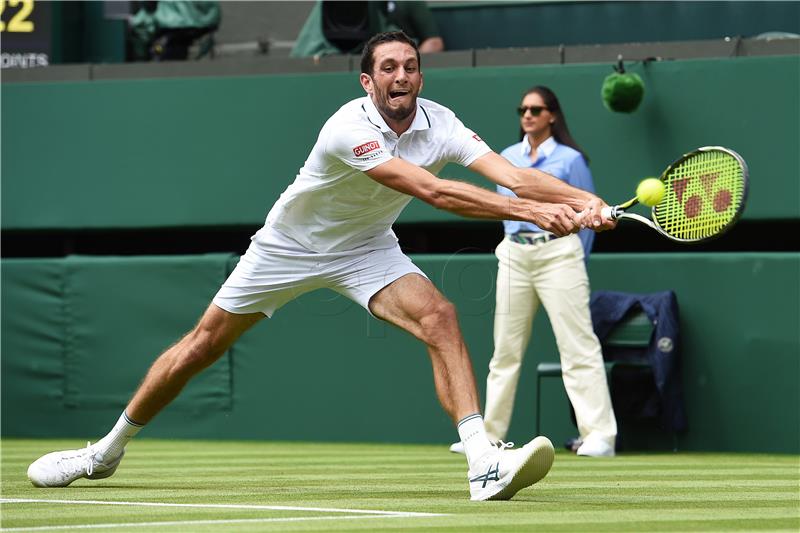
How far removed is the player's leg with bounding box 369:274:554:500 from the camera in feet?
15.6

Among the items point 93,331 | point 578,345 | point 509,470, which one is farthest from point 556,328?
point 93,331

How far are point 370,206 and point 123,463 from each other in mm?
2635

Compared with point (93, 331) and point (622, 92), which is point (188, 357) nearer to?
point (622, 92)

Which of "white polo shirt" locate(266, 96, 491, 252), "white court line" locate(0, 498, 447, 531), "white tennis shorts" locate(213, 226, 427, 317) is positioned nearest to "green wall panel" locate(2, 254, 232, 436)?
"white tennis shorts" locate(213, 226, 427, 317)

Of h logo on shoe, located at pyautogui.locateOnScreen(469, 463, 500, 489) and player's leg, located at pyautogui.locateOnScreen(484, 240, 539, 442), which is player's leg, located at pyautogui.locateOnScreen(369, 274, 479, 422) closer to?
h logo on shoe, located at pyautogui.locateOnScreen(469, 463, 500, 489)

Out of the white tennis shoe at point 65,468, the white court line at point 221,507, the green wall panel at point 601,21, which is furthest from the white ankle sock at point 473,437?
the green wall panel at point 601,21

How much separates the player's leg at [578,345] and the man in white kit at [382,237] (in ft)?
7.81

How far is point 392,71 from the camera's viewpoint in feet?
17.5

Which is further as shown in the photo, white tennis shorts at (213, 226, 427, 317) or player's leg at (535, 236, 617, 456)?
player's leg at (535, 236, 617, 456)

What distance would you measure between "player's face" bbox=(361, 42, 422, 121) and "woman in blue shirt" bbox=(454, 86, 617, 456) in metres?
2.52

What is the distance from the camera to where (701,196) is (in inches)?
202

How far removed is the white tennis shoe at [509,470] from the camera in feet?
15.5

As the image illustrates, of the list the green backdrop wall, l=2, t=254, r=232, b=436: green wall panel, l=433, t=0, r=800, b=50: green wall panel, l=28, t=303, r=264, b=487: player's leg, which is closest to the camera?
l=28, t=303, r=264, b=487: player's leg

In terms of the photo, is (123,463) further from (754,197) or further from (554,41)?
(554,41)
